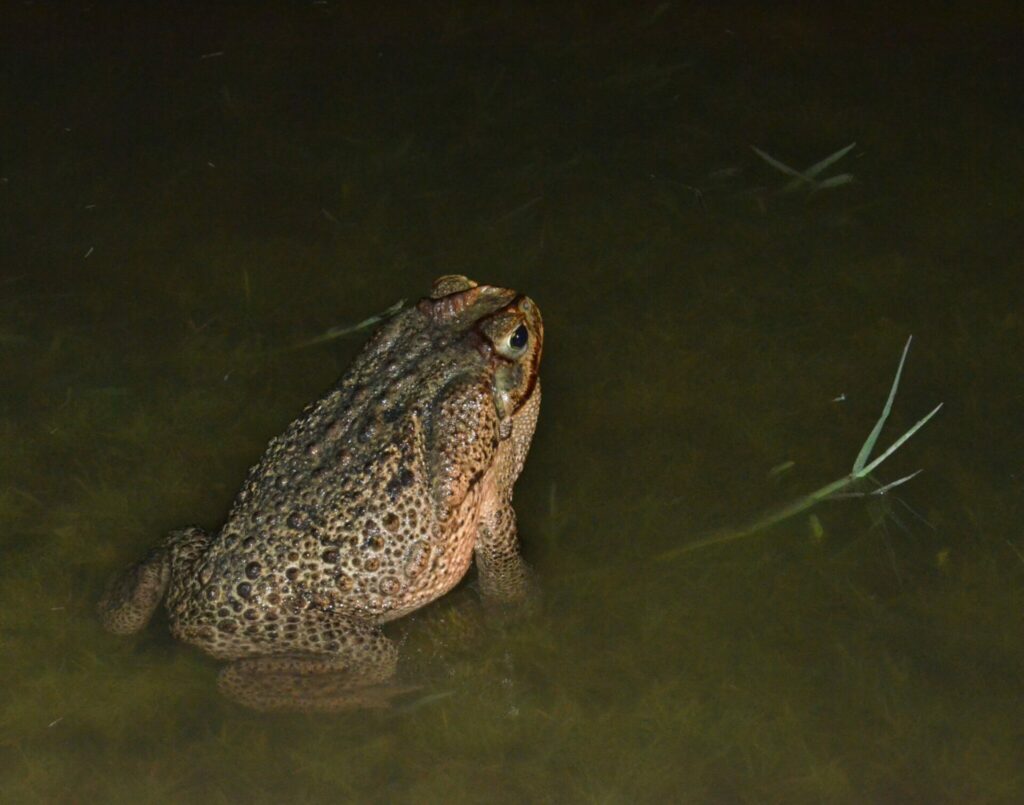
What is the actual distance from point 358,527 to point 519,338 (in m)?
0.88

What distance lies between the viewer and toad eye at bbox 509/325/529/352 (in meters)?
4.41

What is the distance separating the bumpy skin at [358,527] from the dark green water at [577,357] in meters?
0.20

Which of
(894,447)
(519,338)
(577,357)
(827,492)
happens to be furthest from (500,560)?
(894,447)

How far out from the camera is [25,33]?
6934 millimetres

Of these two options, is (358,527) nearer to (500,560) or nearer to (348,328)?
(500,560)

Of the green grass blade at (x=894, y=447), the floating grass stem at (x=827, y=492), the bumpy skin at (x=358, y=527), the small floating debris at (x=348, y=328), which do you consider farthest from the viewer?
the small floating debris at (x=348, y=328)

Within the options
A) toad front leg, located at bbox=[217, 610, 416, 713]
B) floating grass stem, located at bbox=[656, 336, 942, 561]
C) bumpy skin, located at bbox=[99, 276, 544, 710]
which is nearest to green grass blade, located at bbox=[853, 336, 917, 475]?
floating grass stem, located at bbox=[656, 336, 942, 561]

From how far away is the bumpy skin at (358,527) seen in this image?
4.02 m

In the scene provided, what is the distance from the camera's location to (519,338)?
443 centimetres

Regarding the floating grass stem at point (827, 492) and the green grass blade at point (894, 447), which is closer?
→ the floating grass stem at point (827, 492)

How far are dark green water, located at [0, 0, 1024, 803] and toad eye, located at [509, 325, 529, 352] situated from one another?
63cm

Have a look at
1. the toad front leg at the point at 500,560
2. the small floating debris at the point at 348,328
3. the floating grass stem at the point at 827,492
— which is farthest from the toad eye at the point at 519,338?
the small floating debris at the point at 348,328

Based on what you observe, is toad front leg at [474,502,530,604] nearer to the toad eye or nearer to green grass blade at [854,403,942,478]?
the toad eye

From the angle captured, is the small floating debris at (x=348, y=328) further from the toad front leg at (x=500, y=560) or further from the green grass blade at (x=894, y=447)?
the green grass blade at (x=894, y=447)
